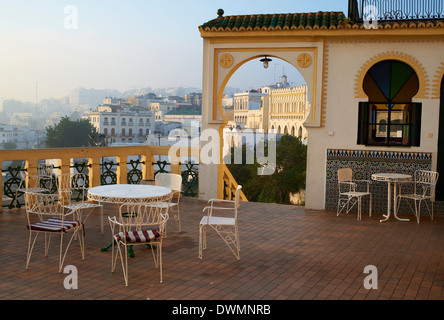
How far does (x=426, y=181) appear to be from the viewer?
1066 cm

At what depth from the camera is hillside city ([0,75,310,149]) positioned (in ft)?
147

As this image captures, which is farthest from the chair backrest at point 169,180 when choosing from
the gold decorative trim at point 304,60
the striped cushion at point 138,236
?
the gold decorative trim at point 304,60

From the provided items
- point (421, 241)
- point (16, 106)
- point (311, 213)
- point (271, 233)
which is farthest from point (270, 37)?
point (16, 106)

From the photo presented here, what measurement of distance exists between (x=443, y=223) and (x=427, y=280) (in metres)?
4.28

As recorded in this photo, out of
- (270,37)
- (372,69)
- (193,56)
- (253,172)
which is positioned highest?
(193,56)

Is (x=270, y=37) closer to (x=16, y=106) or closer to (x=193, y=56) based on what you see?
(x=16, y=106)

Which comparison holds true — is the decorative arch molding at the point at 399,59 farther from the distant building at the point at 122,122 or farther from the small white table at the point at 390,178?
the distant building at the point at 122,122

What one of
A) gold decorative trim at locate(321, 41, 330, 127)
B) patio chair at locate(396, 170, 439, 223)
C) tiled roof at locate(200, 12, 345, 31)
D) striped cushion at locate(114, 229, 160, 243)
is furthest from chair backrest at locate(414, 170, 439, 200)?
striped cushion at locate(114, 229, 160, 243)

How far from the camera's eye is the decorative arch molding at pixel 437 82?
34.8 ft

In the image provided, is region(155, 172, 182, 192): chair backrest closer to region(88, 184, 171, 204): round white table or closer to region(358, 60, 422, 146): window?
region(88, 184, 171, 204): round white table

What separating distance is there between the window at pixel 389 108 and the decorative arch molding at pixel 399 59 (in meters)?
0.14

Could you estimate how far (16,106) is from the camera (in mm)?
47188

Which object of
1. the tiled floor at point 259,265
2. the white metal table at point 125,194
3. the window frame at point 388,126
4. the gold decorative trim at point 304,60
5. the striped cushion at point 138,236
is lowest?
the tiled floor at point 259,265

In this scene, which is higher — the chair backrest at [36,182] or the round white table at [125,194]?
the round white table at [125,194]
